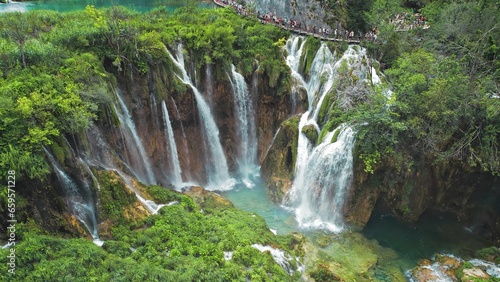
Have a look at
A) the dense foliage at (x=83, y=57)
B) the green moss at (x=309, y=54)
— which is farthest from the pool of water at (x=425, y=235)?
the green moss at (x=309, y=54)

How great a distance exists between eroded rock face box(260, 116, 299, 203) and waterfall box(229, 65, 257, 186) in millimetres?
1611

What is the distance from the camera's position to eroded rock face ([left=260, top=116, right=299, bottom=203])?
19984 millimetres

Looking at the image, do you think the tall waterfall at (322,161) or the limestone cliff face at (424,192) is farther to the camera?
the tall waterfall at (322,161)

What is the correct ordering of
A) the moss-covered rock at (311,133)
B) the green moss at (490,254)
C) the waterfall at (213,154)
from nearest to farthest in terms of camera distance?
the green moss at (490,254) < the moss-covered rock at (311,133) < the waterfall at (213,154)

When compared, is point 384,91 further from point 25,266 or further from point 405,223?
point 25,266

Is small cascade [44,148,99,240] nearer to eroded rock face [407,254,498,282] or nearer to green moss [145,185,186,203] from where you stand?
green moss [145,185,186,203]

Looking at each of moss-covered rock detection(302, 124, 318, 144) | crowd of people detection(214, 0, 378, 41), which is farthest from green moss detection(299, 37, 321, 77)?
moss-covered rock detection(302, 124, 318, 144)

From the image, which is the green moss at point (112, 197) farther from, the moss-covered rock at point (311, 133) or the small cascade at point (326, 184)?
the moss-covered rock at point (311, 133)

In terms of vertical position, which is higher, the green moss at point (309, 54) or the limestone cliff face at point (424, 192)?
the green moss at point (309, 54)

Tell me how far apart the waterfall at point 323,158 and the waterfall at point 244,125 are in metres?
3.38

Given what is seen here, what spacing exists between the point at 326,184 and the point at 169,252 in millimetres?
9679

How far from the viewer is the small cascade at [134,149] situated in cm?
1680

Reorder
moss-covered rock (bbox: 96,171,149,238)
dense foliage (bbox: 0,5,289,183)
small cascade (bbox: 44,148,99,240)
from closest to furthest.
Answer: dense foliage (bbox: 0,5,289,183), small cascade (bbox: 44,148,99,240), moss-covered rock (bbox: 96,171,149,238)

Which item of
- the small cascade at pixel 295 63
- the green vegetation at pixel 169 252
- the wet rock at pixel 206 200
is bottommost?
the wet rock at pixel 206 200
